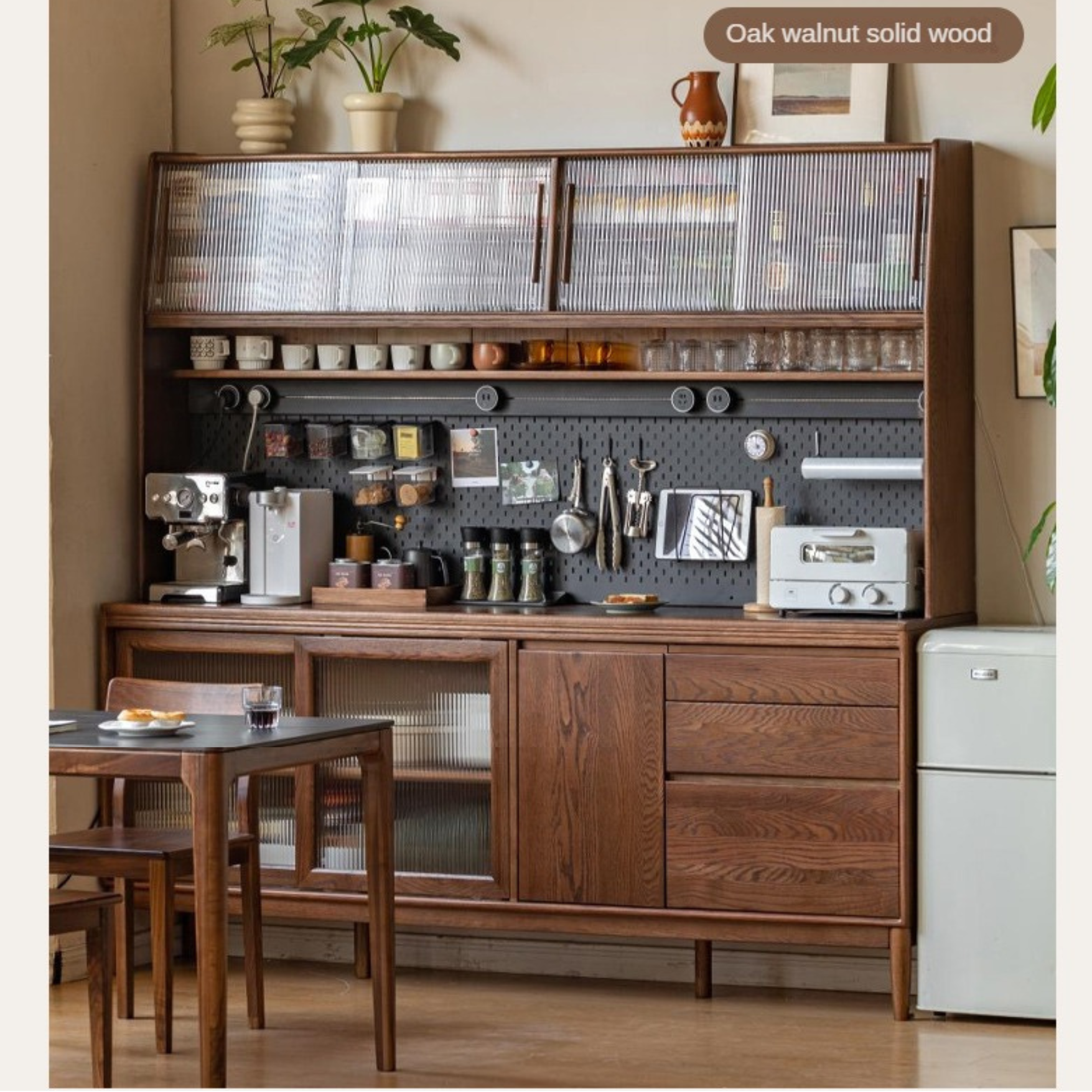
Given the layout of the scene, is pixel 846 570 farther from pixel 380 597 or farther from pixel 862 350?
pixel 380 597

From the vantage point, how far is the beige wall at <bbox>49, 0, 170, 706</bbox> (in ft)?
16.1

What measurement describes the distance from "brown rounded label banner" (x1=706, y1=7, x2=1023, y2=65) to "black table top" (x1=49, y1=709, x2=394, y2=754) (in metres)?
2.01

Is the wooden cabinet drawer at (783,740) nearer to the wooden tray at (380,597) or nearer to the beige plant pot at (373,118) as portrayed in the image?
the wooden tray at (380,597)

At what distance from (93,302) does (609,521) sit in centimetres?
155

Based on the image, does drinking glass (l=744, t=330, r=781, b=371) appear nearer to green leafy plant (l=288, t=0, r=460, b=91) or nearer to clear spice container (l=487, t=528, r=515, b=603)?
clear spice container (l=487, t=528, r=515, b=603)

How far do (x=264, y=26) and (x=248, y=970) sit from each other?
2669 mm

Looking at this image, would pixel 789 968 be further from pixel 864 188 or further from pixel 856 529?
pixel 864 188

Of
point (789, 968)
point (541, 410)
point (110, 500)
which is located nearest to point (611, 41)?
point (541, 410)

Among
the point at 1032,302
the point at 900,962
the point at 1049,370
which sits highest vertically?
the point at 1032,302

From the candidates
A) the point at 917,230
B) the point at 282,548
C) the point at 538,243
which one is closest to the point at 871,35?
the point at 917,230

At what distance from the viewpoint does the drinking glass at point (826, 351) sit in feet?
15.8

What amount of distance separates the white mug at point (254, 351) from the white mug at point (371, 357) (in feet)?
0.92

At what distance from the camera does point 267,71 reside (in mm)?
5371

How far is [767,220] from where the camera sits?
15.6 feet
